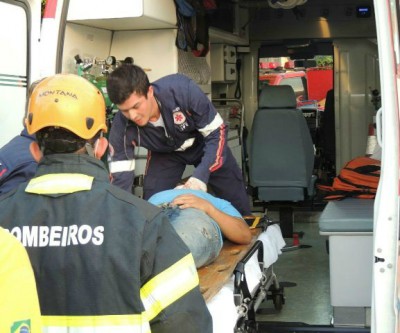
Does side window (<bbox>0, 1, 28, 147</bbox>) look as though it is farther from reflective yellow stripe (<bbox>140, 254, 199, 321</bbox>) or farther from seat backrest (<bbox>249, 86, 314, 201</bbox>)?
seat backrest (<bbox>249, 86, 314, 201</bbox>)

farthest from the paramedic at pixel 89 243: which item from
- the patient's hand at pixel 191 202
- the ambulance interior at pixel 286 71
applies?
the patient's hand at pixel 191 202

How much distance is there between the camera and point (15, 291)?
50.1 inches

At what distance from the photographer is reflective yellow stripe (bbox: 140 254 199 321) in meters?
1.82

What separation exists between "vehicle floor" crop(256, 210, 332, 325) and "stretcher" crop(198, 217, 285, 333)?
0.60m

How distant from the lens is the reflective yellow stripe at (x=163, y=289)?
1818mm

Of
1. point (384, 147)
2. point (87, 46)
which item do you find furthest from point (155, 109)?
point (384, 147)

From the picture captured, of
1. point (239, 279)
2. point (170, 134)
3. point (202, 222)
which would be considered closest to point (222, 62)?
point (170, 134)

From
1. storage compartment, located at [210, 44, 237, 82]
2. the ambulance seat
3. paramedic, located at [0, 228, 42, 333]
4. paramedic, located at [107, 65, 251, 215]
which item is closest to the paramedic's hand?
paramedic, located at [107, 65, 251, 215]

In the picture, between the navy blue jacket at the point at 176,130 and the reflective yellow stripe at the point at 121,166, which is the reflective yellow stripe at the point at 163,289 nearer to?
the navy blue jacket at the point at 176,130

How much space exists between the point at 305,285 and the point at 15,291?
4.64 meters

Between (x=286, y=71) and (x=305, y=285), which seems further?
(x=286, y=71)

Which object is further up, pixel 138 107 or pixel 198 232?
pixel 138 107

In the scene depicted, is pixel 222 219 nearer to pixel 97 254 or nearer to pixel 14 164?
pixel 14 164

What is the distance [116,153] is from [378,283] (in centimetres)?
218
